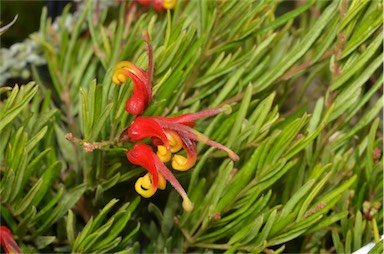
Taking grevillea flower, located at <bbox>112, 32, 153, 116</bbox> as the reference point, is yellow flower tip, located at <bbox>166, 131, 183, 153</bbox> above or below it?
below

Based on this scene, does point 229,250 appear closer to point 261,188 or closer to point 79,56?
point 261,188

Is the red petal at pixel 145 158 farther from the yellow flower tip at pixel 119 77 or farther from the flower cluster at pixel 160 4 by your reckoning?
the flower cluster at pixel 160 4

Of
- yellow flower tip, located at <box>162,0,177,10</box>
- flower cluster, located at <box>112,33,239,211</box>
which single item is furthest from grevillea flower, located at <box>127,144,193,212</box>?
yellow flower tip, located at <box>162,0,177,10</box>

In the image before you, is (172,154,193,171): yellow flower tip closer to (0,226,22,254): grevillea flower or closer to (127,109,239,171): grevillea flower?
(127,109,239,171): grevillea flower

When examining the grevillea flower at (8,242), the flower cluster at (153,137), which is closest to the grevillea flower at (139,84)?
the flower cluster at (153,137)

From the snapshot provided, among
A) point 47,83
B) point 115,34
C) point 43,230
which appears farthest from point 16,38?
point 43,230

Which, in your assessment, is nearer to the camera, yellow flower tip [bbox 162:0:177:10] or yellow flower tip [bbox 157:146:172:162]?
yellow flower tip [bbox 157:146:172:162]

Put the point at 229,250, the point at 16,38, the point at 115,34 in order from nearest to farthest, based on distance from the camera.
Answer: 1. the point at 229,250
2. the point at 115,34
3. the point at 16,38
